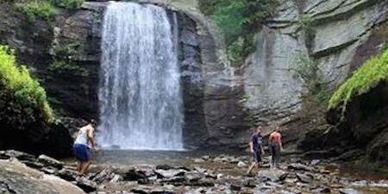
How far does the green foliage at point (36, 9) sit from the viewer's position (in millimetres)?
32819

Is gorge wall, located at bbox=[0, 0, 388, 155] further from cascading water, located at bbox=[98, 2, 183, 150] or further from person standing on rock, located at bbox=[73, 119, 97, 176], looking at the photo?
person standing on rock, located at bbox=[73, 119, 97, 176]

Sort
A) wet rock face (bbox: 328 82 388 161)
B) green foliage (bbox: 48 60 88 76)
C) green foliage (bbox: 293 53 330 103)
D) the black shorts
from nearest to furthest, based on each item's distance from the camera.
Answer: the black shorts
wet rock face (bbox: 328 82 388 161)
green foliage (bbox: 48 60 88 76)
green foliage (bbox: 293 53 330 103)

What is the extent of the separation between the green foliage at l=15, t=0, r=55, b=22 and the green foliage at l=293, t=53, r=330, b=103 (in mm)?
15012

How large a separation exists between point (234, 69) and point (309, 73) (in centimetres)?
471

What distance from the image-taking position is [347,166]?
22734 millimetres

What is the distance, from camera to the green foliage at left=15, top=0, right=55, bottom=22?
3282 centimetres

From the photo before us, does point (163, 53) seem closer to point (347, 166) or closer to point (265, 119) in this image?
point (265, 119)

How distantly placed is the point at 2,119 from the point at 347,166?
45.4ft

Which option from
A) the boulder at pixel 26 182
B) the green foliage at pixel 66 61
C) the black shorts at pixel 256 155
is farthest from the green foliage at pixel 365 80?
the green foliage at pixel 66 61

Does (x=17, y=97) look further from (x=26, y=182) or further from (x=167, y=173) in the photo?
(x=26, y=182)

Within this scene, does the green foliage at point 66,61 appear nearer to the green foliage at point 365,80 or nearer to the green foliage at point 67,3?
the green foliage at point 67,3

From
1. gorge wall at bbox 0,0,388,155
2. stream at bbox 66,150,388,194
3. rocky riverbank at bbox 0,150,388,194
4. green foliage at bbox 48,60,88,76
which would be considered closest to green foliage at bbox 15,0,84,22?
gorge wall at bbox 0,0,388,155

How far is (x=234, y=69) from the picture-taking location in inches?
1398

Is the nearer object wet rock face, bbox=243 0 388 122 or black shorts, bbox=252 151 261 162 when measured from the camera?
black shorts, bbox=252 151 261 162
